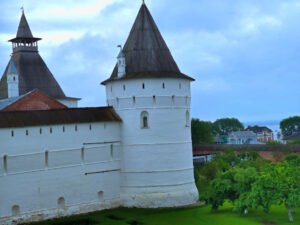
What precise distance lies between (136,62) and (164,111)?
384 centimetres

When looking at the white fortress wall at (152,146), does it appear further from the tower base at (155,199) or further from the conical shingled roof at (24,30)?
the conical shingled roof at (24,30)

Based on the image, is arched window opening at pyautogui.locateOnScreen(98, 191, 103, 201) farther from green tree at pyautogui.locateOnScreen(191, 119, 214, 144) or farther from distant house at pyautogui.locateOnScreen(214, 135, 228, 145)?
distant house at pyautogui.locateOnScreen(214, 135, 228, 145)

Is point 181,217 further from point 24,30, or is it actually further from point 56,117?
point 24,30

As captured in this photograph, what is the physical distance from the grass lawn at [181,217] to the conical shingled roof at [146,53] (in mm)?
8724

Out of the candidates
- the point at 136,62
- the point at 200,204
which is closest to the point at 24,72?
the point at 136,62

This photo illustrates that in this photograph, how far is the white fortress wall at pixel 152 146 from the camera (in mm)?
32875

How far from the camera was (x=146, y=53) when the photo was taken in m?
34.2

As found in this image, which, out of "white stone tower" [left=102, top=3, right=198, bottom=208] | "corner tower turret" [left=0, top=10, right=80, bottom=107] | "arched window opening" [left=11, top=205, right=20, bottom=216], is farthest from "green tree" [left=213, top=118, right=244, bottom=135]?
"arched window opening" [left=11, top=205, right=20, bottom=216]

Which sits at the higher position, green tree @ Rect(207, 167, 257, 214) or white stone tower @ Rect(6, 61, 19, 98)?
white stone tower @ Rect(6, 61, 19, 98)

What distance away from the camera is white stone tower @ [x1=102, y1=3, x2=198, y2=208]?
108 ft

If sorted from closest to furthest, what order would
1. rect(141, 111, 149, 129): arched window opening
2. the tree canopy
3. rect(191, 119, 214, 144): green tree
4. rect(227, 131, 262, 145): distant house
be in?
the tree canopy
rect(141, 111, 149, 129): arched window opening
rect(191, 119, 214, 144): green tree
rect(227, 131, 262, 145): distant house

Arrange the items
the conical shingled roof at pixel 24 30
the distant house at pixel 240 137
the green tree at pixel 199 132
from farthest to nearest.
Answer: the distant house at pixel 240 137 < the green tree at pixel 199 132 < the conical shingled roof at pixel 24 30

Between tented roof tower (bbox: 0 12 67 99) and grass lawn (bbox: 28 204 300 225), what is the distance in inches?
628

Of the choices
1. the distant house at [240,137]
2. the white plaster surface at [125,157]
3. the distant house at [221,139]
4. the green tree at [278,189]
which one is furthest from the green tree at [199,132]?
the green tree at [278,189]
